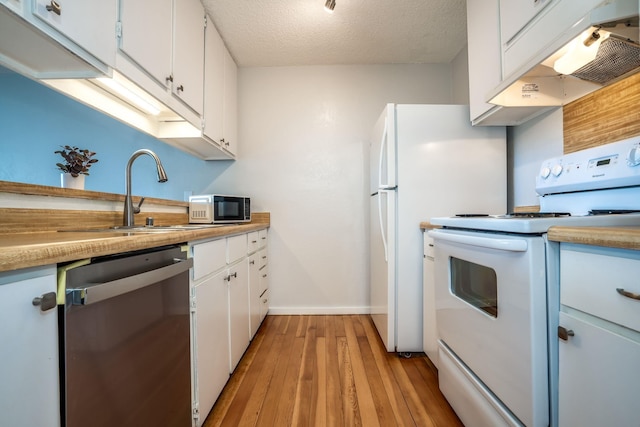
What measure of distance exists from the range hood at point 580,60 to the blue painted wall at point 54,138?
6.84 feet

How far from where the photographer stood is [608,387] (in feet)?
2.02

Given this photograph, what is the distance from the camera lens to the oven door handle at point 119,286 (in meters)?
0.59

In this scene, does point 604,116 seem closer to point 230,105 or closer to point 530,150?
point 530,150

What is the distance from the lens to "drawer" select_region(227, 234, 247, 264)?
155 centimetres

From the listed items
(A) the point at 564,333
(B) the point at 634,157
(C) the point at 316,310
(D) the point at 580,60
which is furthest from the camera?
(C) the point at 316,310

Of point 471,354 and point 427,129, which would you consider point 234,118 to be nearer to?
point 427,129

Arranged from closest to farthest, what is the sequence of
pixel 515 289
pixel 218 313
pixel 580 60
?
pixel 515 289 → pixel 580 60 → pixel 218 313

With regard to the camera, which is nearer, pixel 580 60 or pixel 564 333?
pixel 564 333

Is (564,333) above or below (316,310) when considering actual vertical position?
above

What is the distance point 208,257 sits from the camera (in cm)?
125

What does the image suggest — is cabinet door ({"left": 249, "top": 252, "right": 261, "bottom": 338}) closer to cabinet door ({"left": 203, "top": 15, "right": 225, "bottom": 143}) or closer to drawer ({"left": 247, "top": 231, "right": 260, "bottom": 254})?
drawer ({"left": 247, "top": 231, "right": 260, "bottom": 254})

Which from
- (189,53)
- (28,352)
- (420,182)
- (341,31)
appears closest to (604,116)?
(420,182)

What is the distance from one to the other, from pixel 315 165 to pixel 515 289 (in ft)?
6.92

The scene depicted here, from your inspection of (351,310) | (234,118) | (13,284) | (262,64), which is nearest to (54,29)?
(13,284)
